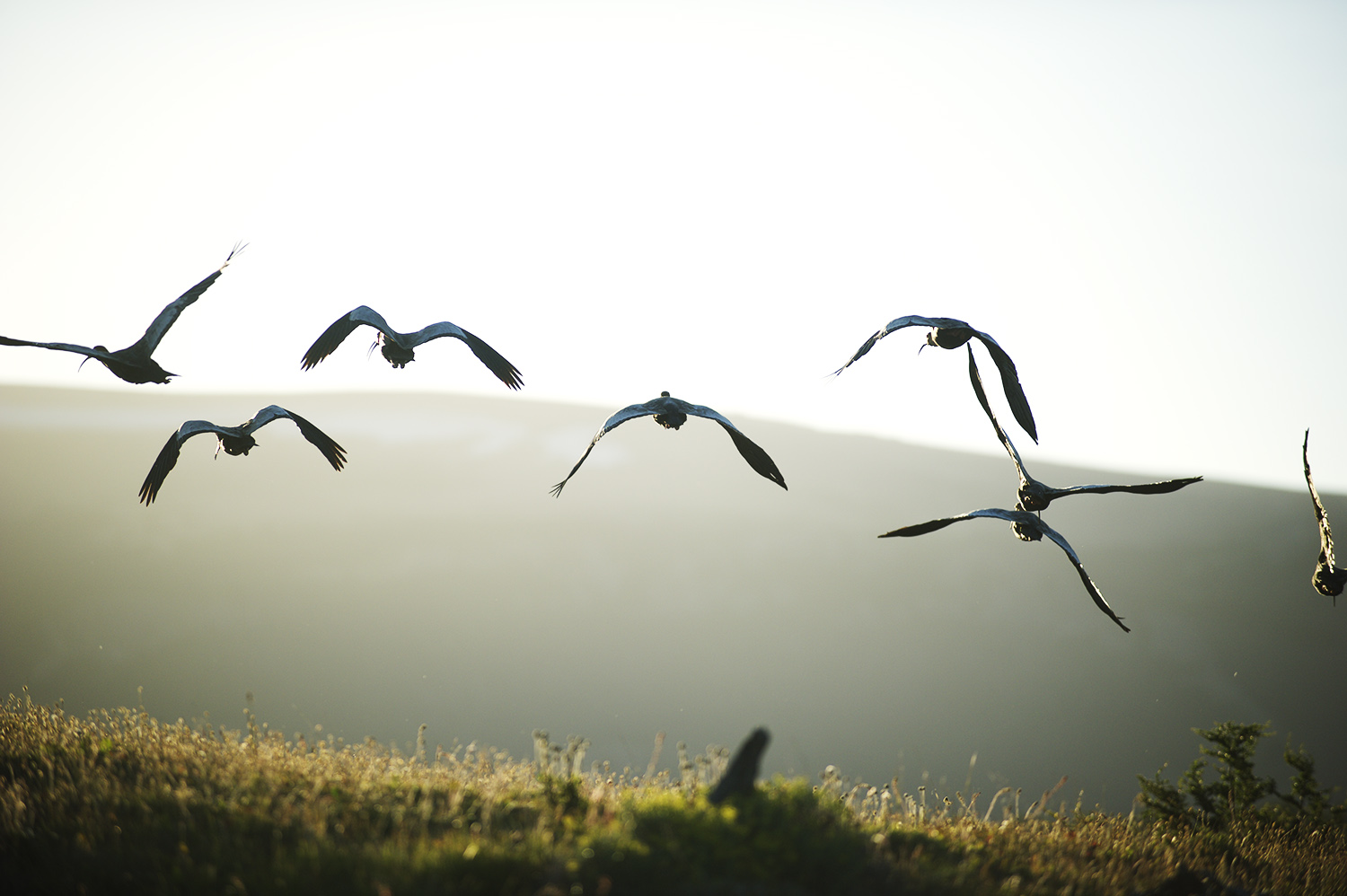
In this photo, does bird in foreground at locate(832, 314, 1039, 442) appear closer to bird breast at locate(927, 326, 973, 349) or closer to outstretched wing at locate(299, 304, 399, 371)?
bird breast at locate(927, 326, 973, 349)

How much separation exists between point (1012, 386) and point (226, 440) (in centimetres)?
848

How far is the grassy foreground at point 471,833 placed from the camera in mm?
4254

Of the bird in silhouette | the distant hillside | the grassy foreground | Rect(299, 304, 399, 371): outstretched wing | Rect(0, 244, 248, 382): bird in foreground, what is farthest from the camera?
the distant hillside

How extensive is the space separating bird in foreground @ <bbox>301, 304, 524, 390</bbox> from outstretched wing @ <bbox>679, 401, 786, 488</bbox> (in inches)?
79.3

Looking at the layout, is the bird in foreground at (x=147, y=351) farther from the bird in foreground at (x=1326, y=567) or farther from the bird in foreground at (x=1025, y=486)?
the bird in foreground at (x=1326, y=567)

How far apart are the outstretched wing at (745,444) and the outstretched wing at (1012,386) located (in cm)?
252

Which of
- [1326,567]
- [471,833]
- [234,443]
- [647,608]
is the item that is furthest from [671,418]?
[647,608]

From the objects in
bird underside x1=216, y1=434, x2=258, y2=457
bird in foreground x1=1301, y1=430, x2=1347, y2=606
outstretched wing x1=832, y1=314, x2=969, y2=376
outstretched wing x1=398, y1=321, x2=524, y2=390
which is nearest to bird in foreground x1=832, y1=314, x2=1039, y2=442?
outstretched wing x1=832, y1=314, x2=969, y2=376

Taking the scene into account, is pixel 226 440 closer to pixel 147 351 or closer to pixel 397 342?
pixel 147 351

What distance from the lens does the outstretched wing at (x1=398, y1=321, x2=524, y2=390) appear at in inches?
316

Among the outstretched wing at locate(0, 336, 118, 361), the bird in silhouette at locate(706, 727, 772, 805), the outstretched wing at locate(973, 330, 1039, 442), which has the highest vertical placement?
the outstretched wing at locate(973, 330, 1039, 442)

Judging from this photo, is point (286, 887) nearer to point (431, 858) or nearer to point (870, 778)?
point (431, 858)

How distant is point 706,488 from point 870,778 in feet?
87.6

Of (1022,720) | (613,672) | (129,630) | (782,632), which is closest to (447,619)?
(613,672)
